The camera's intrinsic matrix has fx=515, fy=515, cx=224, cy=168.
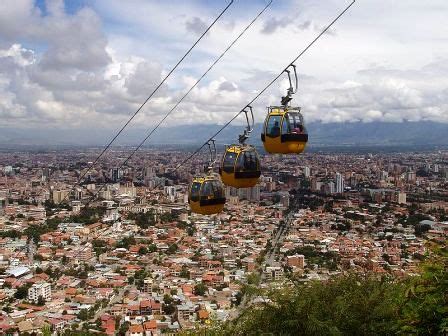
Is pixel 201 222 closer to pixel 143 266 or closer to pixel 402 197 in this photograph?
pixel 143 266

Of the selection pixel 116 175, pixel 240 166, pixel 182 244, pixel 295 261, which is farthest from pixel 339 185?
pixel 240 166

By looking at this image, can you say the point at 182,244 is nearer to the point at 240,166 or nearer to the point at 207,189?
the point at 207,189

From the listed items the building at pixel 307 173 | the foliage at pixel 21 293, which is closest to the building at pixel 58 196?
the foliage at pixel 21 293

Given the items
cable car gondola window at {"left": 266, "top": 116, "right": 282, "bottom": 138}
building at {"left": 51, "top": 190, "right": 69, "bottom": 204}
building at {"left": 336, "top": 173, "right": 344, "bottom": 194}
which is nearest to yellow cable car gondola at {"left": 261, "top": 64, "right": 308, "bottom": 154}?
cable car gondola window at {"left": 266, "top": 116, "right": 282, "bottom": 138}

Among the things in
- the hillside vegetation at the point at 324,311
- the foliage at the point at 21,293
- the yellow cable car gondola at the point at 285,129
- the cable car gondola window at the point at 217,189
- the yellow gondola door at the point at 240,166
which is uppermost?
the yellow cable car gondola at the point at 285,129

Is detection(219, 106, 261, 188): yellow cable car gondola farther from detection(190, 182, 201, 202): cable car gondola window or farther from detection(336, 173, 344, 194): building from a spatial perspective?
detection(336, 173, 344, 194): building

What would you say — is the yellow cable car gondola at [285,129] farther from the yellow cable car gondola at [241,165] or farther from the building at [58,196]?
the building at [58,196]

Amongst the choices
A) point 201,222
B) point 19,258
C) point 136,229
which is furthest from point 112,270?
point 201,222
